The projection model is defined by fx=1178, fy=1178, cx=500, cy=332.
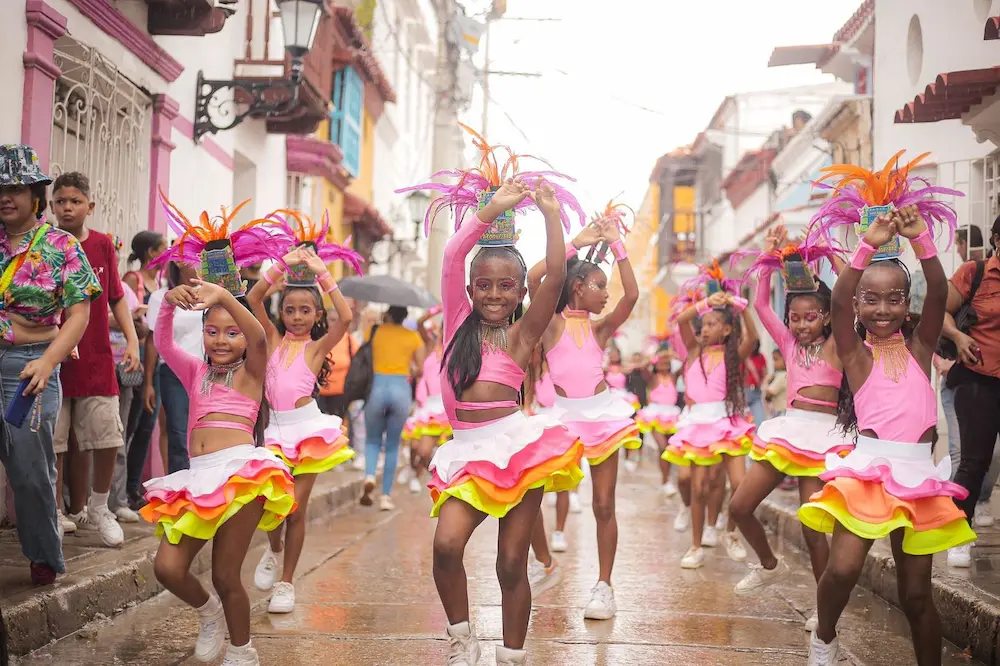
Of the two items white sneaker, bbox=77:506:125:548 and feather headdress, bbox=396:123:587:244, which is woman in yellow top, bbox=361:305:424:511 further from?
feather headdress, bbox=396:123:587:244

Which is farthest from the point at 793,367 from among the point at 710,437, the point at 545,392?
the point at 545,392

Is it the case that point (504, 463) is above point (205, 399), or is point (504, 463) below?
below

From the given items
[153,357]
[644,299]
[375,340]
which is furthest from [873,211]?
[644,299]

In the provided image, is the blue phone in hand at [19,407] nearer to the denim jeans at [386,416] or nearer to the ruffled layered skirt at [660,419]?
the denim jeans at [386,416]

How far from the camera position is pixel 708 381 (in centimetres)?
946

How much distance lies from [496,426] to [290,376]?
2500mm

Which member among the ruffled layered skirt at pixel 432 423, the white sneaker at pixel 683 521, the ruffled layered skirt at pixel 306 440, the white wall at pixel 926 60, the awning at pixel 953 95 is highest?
the white wall at pixel 926 60

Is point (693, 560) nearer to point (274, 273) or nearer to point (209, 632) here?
point (274, 273)

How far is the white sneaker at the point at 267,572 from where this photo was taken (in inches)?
277

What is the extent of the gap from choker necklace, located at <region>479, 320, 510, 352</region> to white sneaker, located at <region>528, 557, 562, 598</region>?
297 cm

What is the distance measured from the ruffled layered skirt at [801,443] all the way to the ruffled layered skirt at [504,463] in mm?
1803

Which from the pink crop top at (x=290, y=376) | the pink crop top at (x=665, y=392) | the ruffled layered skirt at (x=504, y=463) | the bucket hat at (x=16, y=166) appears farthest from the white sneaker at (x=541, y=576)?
the pink crop top at (x=665, y=392)

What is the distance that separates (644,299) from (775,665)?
61829 mm

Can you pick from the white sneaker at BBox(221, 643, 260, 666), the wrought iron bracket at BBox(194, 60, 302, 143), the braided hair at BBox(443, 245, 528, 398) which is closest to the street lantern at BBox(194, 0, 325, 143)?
the wrought iron bracket at BBox(194, 60, 302, 143)
